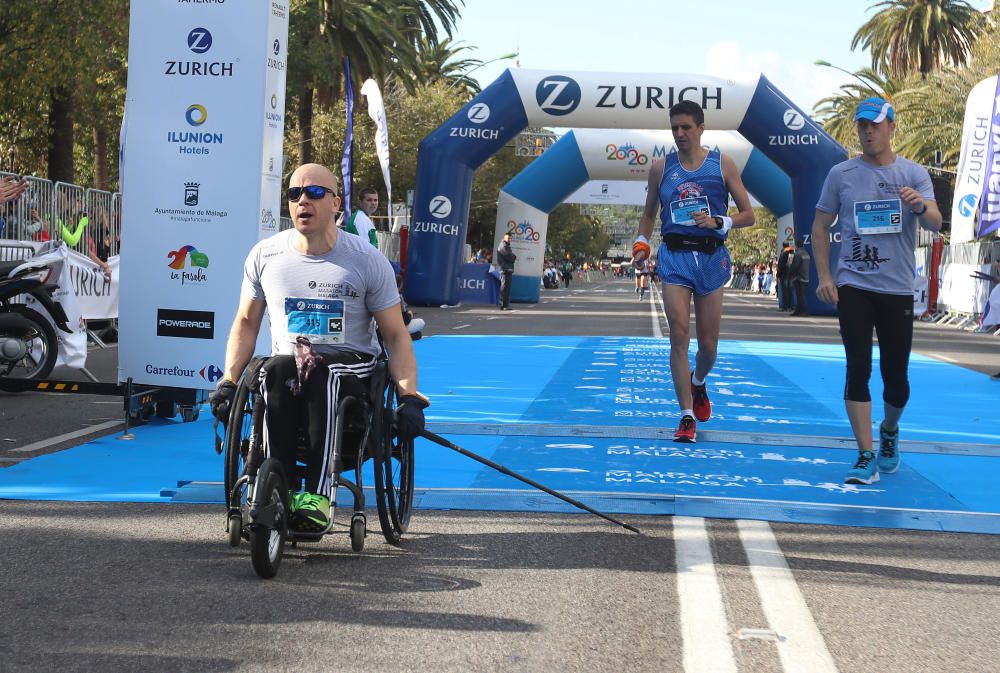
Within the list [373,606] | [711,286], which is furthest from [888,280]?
[373,606]

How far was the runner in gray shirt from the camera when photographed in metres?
7.23

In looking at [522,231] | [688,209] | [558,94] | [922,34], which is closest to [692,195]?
[688,209]

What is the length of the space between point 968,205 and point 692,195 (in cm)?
1532

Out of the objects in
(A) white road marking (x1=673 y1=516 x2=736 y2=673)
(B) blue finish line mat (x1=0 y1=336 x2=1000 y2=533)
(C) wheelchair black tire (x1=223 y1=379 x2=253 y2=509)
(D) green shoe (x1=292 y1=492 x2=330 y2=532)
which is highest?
(C) wheelchair black tire (x1=223 y1=379 x2=253 y2=509)

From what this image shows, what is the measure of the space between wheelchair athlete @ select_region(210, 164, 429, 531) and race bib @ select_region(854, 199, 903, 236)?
10.1 feet

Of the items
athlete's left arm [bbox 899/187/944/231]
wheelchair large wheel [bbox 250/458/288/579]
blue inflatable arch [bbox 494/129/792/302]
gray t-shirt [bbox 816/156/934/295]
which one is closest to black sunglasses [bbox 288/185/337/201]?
wheelchair large wheel [bbox 250/458/288/579]

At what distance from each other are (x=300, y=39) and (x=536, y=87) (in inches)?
301

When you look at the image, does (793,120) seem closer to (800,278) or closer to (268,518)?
(800,278)

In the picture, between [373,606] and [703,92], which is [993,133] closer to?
[703,92]

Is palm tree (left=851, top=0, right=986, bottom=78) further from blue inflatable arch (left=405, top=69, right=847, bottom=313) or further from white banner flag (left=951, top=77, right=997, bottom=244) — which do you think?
white banner flag (left=951, top=77, right=997, bottom=244)

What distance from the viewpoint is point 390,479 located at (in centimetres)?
514

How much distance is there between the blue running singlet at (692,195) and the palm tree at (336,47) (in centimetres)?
→ 2410

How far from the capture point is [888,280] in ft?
23.8

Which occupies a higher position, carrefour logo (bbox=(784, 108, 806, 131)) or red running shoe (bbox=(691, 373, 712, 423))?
carrefour logo (bbox=(784, 108, 806, 131))
